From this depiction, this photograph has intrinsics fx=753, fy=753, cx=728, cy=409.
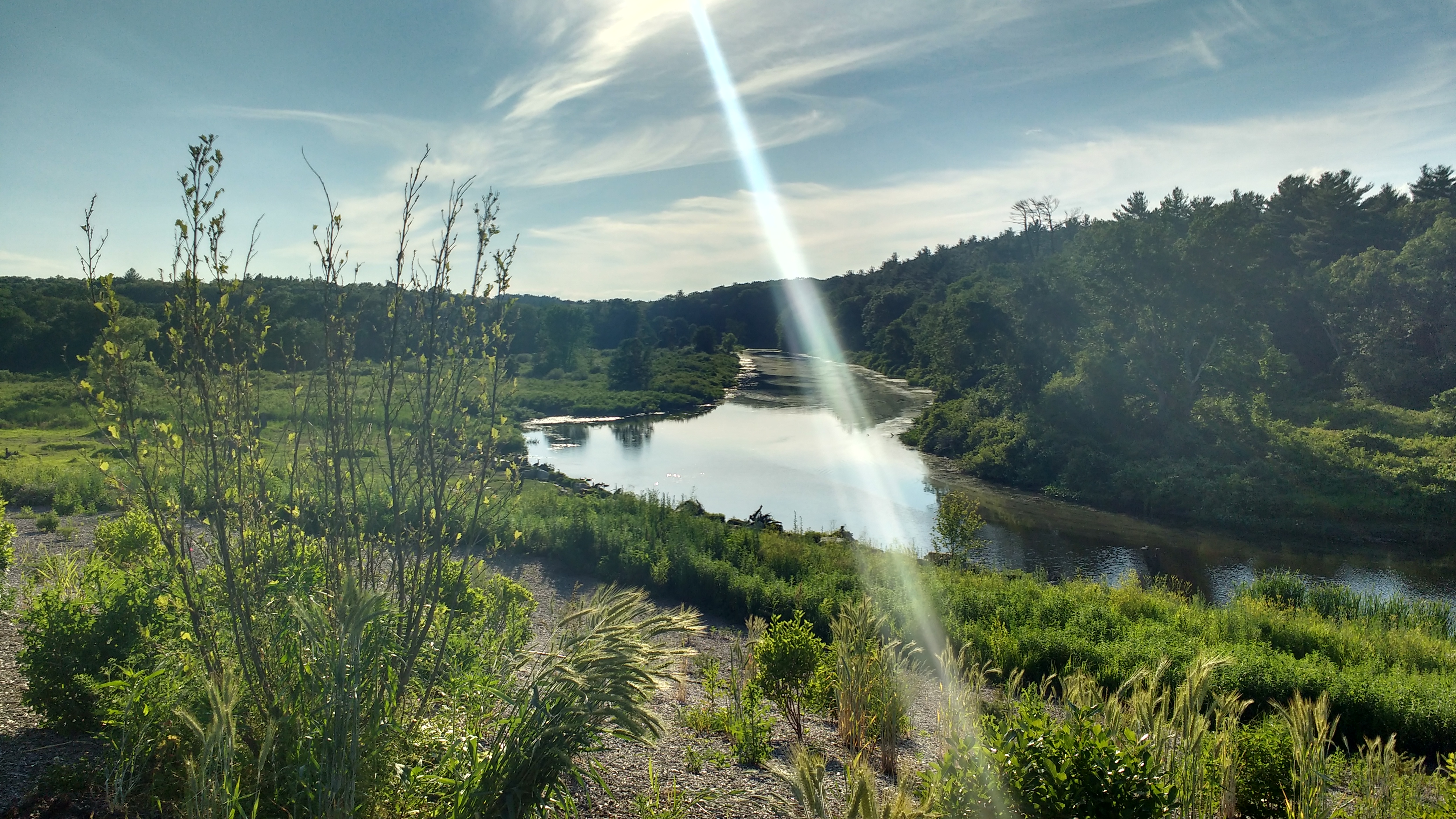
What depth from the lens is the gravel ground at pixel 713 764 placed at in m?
4.60

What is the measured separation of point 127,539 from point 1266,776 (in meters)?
11.4

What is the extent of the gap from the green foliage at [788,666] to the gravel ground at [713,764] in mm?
309

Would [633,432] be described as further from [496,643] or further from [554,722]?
[554,722]

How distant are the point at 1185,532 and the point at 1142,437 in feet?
30.2

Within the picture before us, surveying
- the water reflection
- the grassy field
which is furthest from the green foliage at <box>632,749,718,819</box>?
the water reflection

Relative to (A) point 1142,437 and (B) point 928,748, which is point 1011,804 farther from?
(A) point 1142,437

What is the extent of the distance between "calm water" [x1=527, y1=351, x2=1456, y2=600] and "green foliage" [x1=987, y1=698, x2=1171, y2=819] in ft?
52.4

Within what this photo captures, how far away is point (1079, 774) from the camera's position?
3346 mm

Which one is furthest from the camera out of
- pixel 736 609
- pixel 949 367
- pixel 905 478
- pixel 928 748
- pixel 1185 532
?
pixel 949 367

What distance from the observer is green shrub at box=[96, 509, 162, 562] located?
27.9 feet

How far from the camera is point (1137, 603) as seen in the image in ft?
43.8

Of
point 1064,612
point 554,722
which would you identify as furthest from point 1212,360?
point 554,722

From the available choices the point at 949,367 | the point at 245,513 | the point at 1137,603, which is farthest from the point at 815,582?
the point at 949,367

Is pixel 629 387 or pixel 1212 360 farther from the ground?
pixel 1212 360
